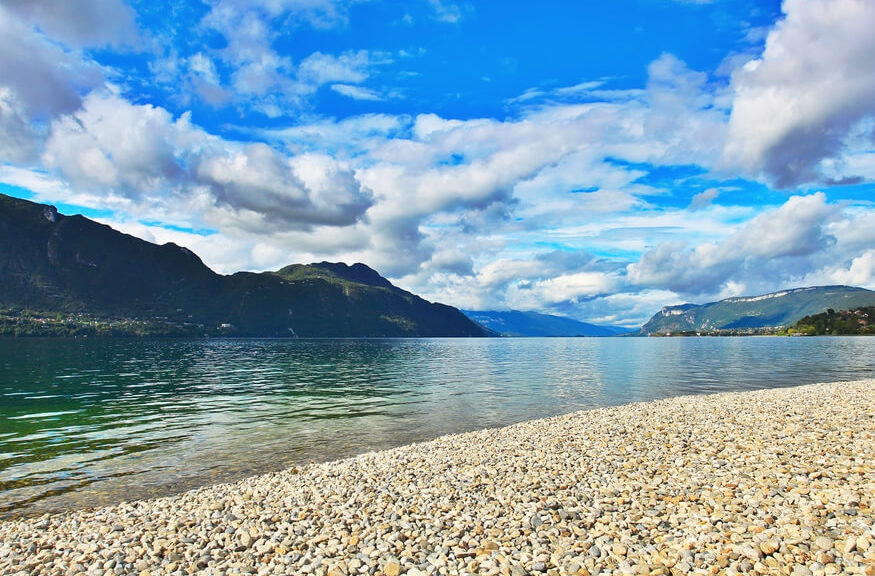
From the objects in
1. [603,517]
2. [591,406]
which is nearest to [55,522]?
[603,517]

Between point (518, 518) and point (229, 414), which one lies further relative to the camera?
point (229, 414)

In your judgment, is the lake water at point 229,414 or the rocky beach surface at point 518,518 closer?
the rocky beach surface at point 518,518

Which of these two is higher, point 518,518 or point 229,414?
point 518,518

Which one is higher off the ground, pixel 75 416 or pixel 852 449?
pixel 852 449

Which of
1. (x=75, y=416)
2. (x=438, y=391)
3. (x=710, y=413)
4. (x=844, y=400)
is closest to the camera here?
(x=710, y=413)

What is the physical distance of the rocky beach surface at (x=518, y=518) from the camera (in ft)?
38.0

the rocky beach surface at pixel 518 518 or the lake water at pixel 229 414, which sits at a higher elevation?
the rocky beach surface at pixel 518 518

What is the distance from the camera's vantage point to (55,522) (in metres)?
16.8

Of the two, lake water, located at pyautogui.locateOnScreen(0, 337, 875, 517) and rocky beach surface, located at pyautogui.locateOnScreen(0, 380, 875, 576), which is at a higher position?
rocky beach surface, located at pyautogui.locateOnScreen(0, 380, 875, 576)

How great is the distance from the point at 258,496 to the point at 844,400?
43054 mm

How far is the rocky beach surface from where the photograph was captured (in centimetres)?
1159

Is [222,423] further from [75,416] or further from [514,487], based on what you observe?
[514,487]

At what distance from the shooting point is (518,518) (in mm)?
14477

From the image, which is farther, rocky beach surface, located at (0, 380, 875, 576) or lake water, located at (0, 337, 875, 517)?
lake water, located at (0, 337, 875, 517)
